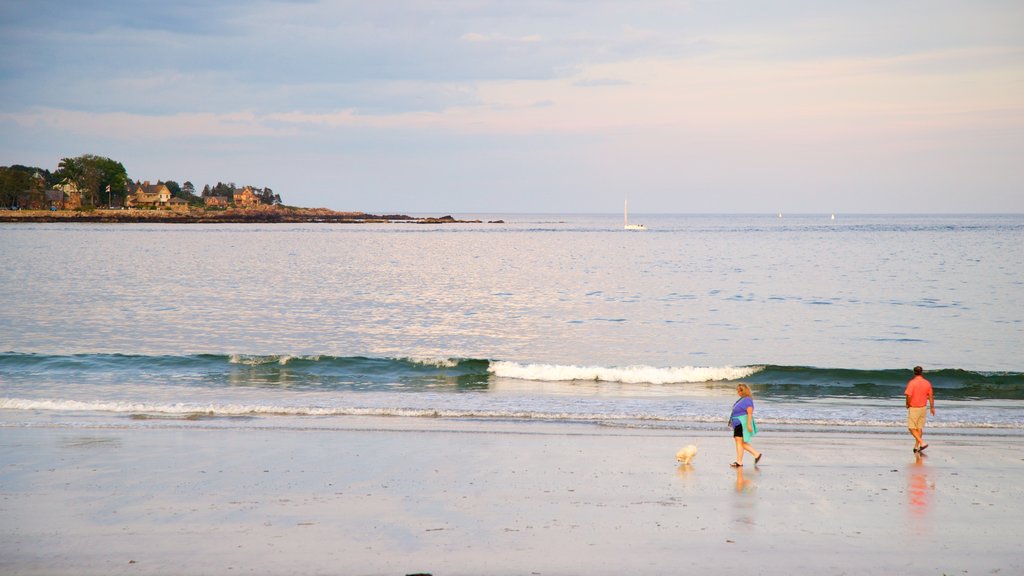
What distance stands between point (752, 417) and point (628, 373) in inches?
385

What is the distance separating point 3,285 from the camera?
4872cm

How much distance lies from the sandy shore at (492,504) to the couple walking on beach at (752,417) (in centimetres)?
35

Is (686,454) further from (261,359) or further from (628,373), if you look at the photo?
(261,359)

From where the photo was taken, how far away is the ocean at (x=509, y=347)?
1833cm

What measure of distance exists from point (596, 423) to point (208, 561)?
9.33 meters

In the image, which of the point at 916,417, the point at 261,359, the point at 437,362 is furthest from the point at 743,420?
the point at 261,359

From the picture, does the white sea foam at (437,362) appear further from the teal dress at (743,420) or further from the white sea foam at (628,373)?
the teal dress at (743,420)

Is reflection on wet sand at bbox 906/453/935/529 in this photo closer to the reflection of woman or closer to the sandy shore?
the sandy shore

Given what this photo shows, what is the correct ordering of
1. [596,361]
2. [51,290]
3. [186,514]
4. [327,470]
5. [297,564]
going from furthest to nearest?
[51,290] → [596,361] → [327,470] → [186,514] → [297,564]

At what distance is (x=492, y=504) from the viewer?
11180mm

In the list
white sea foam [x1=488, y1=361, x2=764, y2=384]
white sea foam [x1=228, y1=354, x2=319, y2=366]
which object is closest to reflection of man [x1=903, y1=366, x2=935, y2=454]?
white sea foam [x1=488, y1=361, x2=764, y2=384]

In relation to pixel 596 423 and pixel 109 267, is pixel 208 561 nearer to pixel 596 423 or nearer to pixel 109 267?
pixel 596 423

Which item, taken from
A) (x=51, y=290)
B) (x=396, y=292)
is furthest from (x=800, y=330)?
(x=51, y=290)

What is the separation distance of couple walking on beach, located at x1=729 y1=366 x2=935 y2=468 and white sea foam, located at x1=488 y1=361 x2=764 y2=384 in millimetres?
8103
